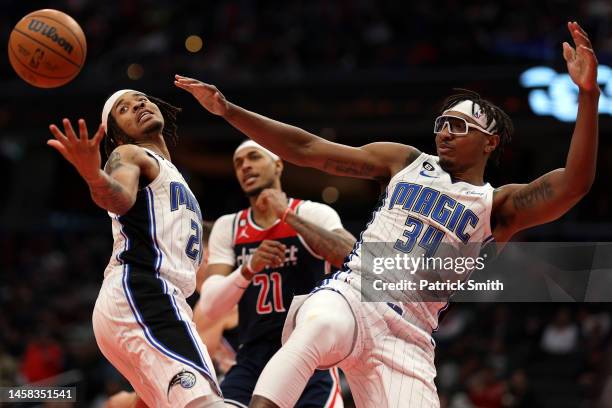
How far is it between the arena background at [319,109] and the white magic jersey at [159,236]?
826 centimetres

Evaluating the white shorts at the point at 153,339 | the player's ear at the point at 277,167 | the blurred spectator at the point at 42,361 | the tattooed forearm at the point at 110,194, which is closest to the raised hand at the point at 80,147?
the tattooed forearm at the point at 110,194

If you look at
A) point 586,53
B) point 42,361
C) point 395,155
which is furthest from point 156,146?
point 42,361

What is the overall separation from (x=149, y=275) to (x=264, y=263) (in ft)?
4.51

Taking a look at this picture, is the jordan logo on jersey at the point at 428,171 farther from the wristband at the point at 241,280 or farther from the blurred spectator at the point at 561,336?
the blurred spectator at the point at 561,336

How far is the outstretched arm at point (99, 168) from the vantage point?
4.86m

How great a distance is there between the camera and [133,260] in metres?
5.59

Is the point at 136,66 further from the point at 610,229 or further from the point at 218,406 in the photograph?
the point at 218,406

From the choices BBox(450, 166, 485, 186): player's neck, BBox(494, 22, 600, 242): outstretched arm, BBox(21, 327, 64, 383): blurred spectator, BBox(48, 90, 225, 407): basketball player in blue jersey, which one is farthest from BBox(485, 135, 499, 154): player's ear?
BBox(21, 327, 64, 383): blurred spectator

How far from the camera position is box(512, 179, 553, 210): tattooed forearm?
216 inches

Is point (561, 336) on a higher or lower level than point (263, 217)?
lower

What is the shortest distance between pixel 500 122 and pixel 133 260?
98.6 inches

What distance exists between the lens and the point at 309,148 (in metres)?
6.00

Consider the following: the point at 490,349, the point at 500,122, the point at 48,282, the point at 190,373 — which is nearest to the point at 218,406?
the point at 190,373

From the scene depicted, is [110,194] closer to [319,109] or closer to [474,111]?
[474,111]
